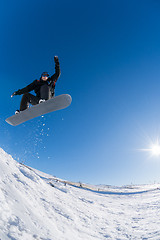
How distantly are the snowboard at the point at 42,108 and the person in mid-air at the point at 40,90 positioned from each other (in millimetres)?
236

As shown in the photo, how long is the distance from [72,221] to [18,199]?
176 cm

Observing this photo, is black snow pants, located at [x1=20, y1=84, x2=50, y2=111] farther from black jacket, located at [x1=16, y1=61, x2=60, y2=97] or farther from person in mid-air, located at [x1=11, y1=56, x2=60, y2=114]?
black jacket, located at [x1=16, y1=61, x2=60, y2=97]

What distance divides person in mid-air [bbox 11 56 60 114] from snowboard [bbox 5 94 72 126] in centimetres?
24

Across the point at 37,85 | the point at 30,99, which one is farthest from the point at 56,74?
the point at 30,99

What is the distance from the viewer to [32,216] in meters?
2.99

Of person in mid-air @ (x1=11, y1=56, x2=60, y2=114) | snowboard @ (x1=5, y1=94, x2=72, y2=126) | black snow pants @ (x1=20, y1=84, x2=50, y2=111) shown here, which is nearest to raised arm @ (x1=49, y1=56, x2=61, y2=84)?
person in mid-air @ (x1=11, y1=56, x2=60, y2=114)

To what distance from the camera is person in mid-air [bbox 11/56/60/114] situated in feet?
22.7

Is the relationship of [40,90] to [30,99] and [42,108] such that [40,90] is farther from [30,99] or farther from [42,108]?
[42,108]

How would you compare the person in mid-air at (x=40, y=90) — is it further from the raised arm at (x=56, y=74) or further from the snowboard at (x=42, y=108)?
the snowboard at (x=42, y=108)

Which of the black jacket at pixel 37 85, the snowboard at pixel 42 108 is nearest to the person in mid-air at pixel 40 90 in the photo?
the black jacket at pixel 37 85

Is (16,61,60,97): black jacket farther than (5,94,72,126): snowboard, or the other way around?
(16,61,60,97): black jacket

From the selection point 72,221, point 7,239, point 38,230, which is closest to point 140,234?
point 72,221

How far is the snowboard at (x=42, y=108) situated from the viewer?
22.7 ft

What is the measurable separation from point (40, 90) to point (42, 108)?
2.75ft
